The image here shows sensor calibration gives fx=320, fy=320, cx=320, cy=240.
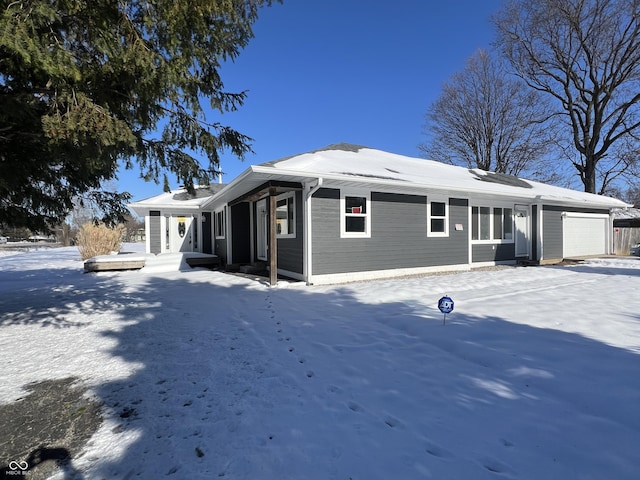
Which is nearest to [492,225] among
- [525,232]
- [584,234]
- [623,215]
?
[525,232]

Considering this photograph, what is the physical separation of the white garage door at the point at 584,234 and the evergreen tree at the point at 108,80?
51.6 feet

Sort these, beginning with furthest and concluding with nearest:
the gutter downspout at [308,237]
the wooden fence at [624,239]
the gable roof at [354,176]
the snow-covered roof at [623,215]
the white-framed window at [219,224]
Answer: the snow-covered roof at [623,215] → the wooden fence at [624,239] → the white-framed window at [219,224] → the gutter downspout at [308,237] → the gable roof at [354,176]

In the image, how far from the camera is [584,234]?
15055 millimetres

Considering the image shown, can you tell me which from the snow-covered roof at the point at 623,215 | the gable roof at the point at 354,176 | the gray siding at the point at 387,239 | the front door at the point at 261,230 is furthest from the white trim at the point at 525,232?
the snow-covered roof at the point at 623,215

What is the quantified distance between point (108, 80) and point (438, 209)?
9.27 metres

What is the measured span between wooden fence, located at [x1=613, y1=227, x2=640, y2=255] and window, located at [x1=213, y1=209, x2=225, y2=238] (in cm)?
2057

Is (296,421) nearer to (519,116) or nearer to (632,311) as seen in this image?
(632,311)

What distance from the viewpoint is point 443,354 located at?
3.58 metres

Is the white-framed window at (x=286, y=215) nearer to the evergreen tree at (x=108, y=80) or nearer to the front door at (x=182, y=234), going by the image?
the evergreen tree at (x=108, y=80)

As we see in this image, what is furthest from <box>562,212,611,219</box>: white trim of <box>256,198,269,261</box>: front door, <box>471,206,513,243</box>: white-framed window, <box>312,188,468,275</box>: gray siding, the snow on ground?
<box>256,198,269,261</box>: front door

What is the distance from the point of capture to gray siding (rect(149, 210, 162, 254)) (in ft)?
49.3

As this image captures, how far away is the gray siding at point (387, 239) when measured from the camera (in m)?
8.28

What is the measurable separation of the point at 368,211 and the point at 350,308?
386cm

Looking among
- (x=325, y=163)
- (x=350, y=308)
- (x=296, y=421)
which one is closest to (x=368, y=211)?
(x=325, y=163)
